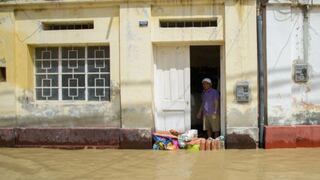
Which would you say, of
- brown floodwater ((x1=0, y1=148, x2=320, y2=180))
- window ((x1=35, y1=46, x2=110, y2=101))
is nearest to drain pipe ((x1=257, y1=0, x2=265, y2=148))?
brown floodwater ((x1=0, y1=148, x2=320, y2=180))

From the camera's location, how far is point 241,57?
35.7 feet

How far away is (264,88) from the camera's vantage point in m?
10.9

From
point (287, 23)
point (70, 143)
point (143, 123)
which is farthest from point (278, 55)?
point (70, 143)

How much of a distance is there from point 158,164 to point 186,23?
11.9 feet

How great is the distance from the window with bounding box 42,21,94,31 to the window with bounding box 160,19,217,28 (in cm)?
176

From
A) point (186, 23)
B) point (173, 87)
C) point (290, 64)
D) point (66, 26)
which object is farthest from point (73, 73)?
point (290, 64)

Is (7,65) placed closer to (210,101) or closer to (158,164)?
(158,164)

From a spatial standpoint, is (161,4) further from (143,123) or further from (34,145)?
(34,145)

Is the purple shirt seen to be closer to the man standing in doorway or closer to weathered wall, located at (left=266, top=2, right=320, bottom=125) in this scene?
the man standing in doorway

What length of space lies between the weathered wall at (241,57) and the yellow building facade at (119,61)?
0.02 metres

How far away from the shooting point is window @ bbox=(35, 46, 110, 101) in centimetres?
1158

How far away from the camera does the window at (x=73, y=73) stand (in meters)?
11.6

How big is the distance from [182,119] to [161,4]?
271cm

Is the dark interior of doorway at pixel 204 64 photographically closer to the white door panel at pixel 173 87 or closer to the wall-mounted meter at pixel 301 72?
the white door panel at pixel 173 87
